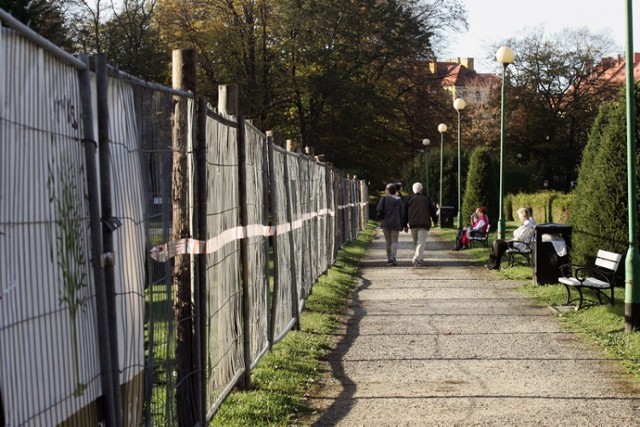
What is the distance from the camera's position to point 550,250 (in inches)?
672

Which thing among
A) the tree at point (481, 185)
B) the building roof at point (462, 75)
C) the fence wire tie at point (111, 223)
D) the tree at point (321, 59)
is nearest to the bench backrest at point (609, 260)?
the fence wire tie at point (111, 223)

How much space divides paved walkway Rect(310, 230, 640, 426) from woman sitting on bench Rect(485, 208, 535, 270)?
443cm

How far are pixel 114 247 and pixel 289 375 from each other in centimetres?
480

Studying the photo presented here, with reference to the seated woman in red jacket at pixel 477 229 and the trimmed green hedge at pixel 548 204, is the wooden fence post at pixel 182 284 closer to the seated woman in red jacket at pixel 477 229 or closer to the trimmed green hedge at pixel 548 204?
the seated woman in red jacket at pixel 477 229

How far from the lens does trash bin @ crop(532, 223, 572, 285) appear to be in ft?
55.7

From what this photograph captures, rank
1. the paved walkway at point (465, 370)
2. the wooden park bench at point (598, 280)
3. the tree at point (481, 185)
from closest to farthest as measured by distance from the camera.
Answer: the paved walkway at point (465, 370) < the wooden park bench at point (598, 280) < the tree at point (481, 185)

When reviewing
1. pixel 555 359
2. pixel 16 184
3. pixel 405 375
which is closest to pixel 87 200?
pixel 16 184

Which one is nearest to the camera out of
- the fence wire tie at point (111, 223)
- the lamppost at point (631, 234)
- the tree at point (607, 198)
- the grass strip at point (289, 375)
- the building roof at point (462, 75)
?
the fence wire tie at point (111, 223)

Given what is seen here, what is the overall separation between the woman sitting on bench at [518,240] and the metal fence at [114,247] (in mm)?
12107

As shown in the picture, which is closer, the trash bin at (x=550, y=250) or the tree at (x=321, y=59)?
the trash bin at (x=550, y=250)

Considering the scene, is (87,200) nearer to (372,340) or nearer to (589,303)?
(372,340)

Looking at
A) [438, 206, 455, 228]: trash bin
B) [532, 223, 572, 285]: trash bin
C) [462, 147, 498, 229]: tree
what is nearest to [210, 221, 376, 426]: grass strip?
[532, 223, 572, 285]: trash bin

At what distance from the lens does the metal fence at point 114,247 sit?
11.2 feet

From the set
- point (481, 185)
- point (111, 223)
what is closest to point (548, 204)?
point (481, 185)
